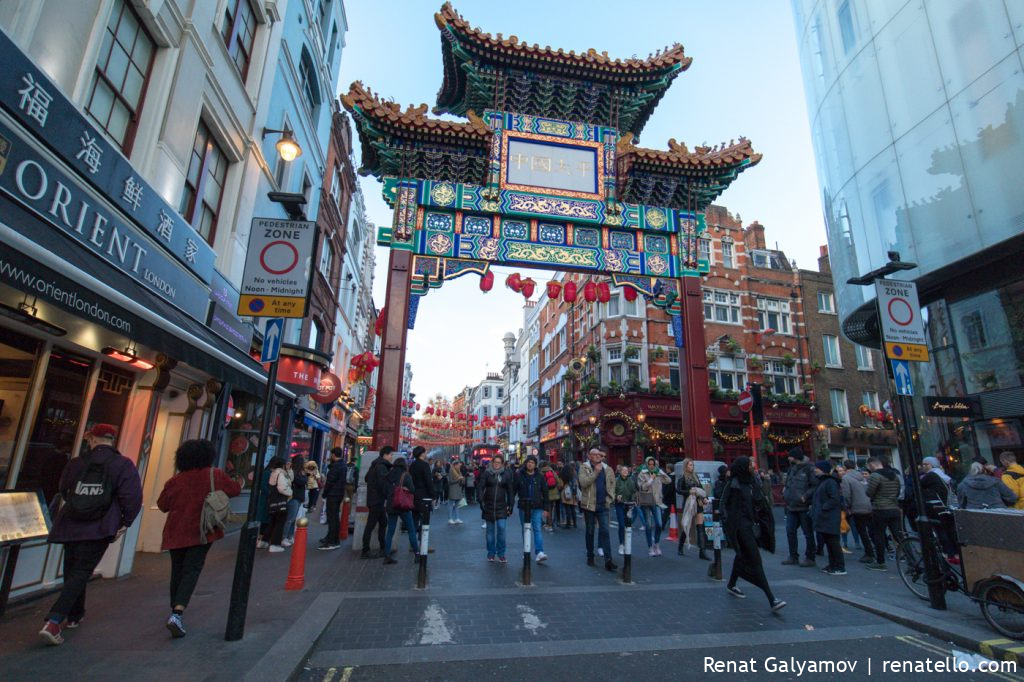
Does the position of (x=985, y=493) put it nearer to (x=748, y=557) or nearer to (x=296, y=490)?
(x=748, y=557)

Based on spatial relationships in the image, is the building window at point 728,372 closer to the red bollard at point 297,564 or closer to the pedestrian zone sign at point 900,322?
the pedestrian zone sign at point 900,322

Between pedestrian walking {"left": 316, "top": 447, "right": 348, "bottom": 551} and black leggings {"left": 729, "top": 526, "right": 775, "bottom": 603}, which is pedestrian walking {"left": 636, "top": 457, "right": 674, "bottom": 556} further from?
pedestrian walking {"left": 316, "top": 447, "right": 348, "bottom": 551}

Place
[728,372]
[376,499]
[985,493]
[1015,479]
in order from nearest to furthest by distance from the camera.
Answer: [985,493]
[1015,479]
[376,499]
[728,372]

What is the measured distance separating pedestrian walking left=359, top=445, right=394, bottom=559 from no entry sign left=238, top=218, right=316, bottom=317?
4458mm

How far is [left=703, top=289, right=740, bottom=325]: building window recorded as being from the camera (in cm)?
2838

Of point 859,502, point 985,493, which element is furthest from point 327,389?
point 985,493

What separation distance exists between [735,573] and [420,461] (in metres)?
5.30

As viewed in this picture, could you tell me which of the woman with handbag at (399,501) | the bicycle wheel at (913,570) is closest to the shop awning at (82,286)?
the woman with handbag at (399,501)

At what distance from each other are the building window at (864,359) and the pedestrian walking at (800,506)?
24.4 meters

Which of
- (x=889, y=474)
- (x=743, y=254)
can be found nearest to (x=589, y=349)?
(x=743, y=254)

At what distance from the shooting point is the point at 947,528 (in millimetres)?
7648

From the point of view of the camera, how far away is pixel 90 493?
467 centimetres

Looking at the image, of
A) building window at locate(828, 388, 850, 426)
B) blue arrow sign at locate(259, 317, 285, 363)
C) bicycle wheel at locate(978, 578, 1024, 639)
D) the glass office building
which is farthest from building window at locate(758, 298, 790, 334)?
blue arrow sign at locate(259, 317, 285, 363)

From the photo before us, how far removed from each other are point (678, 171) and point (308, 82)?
39.1 feet
